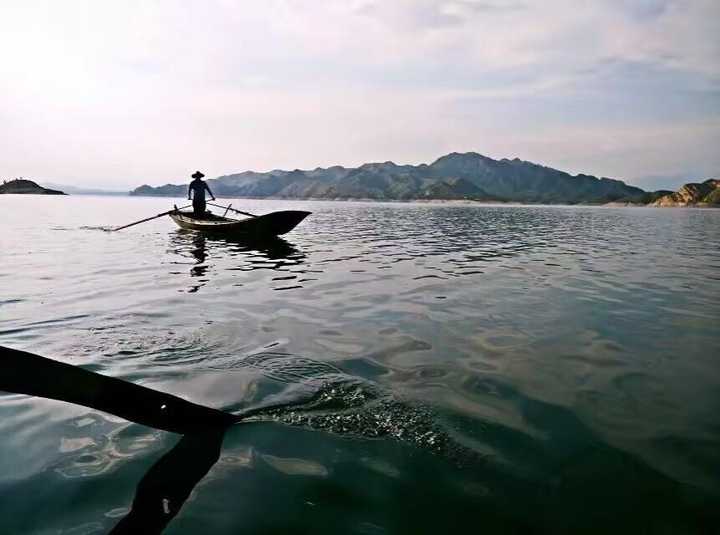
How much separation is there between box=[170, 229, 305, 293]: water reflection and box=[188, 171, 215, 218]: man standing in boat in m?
1.64

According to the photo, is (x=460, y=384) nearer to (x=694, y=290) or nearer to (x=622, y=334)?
(x=622, y=334)

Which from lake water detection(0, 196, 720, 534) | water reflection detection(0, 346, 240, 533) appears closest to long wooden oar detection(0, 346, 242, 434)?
→ water reflection detection(0, 346, 240, 533)

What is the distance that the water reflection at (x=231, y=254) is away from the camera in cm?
1666

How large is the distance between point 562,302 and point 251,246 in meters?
17.4

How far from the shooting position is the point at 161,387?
20.5 ft

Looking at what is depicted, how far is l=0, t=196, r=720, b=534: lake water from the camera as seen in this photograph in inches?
152

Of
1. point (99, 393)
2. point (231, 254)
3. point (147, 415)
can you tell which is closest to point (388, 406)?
point (147, 415)

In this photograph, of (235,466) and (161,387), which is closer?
(235,466)

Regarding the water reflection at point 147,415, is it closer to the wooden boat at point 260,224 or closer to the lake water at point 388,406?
the lake water at point 388,406

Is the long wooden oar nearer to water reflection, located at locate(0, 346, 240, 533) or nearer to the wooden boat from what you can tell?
water reflection, located at locate(0, 346, 240, 533)

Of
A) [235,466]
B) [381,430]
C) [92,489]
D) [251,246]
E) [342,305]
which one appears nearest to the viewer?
[92,489]

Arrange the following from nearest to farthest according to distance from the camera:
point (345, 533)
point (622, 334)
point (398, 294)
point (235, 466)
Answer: point (345, 533) → point (235, 466) → point (622, 334) → point (398, 294)

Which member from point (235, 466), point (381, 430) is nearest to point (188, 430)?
point (235, 466)

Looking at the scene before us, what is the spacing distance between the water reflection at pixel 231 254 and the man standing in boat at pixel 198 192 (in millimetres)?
1645
